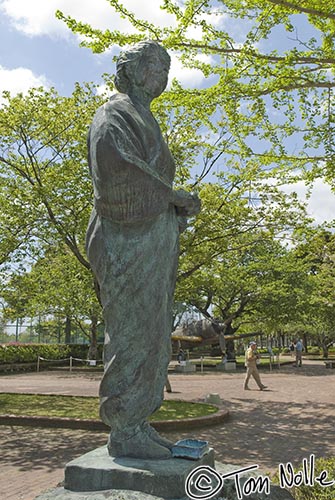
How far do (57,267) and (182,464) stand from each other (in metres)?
19.8

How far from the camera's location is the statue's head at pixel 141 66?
327 centimetres

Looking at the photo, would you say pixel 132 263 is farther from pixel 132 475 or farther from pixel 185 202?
pixel 132 475

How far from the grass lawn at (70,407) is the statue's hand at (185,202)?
282 inches

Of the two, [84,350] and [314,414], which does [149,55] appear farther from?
[84,350]

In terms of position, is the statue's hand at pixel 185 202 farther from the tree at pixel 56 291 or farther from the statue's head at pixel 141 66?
the tree at pixel 56 291

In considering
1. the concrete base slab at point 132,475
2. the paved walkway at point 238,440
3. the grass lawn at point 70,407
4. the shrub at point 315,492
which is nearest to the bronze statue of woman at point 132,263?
the concrete base slab at point 132,475

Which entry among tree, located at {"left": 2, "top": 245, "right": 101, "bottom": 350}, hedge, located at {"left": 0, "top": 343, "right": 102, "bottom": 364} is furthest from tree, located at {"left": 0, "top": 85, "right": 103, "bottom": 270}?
hedge, located at {"left": 0, "top": 343, "right": 102, "bottom": 364}

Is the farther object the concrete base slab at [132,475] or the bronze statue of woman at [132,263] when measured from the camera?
the bronze statue of woman at [132,263]

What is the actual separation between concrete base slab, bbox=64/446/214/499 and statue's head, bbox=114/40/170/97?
8.19 feet

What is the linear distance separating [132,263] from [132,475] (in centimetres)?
123

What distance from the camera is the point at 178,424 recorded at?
9.02m

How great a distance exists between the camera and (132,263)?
2.94 meters

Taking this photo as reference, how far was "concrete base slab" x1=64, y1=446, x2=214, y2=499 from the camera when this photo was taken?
2467 mm

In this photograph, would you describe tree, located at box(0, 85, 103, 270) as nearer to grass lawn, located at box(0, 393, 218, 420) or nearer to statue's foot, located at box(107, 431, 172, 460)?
grass lawn, located at box(0, 393, 218, 420)
